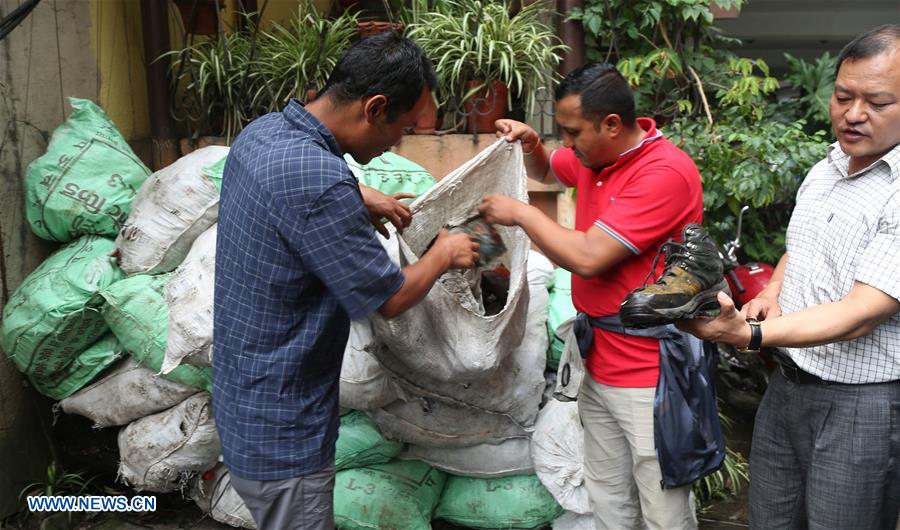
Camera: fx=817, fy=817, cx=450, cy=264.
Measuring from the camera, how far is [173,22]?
15.4 ft

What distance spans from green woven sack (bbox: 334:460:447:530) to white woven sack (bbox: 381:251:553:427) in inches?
18.5

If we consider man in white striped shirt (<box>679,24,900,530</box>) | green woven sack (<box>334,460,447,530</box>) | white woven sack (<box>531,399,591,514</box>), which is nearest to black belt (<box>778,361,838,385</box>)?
man in white striped shirt (<box>679,24,900,530</box>)

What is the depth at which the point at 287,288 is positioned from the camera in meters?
1.96

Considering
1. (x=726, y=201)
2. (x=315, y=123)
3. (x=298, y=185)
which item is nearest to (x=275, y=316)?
(x=298, y=185)

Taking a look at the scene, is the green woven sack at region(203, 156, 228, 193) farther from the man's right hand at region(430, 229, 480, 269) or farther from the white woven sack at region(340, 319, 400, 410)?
the man's right hand at region(430, 229, 480, 269)

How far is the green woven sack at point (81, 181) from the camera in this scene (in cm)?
347

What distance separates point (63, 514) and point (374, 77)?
2681 millimetres

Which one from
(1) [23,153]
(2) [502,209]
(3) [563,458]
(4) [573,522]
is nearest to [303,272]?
(2) [502,209]

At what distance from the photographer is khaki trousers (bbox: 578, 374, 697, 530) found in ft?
8.15

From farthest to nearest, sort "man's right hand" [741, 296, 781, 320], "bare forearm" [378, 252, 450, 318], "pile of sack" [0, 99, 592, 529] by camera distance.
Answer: "pile of sack" [0, 99, 592, 529] < "man's right hand" [741, 296, 781, 320] < "bare forearm" [378, 252, 450, 318]

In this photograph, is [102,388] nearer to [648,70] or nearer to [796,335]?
[796,335]

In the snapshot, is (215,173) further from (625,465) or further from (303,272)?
(625,465)

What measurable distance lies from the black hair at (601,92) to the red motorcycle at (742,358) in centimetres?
169

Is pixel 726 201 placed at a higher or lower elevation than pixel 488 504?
higher
